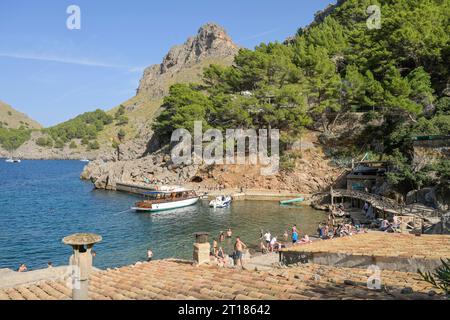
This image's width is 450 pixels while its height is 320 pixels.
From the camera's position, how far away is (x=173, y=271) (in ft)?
43.0

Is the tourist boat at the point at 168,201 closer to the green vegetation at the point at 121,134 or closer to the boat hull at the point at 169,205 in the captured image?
the boat hull at the point at 169,205

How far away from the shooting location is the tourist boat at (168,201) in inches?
1758

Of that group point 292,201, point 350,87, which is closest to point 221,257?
point 292,201

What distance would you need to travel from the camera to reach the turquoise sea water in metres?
27.9

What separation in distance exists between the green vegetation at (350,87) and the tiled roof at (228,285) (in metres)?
31.9

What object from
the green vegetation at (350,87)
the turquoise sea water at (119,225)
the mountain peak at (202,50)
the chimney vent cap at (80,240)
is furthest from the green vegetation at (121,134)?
the chimney vent cap at (80,240)

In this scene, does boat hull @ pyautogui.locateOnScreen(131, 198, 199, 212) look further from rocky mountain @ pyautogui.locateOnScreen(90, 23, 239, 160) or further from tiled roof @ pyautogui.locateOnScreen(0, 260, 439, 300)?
rocky mountain @ pyautogui.locateOnScreen(90, 23, 239, 160)

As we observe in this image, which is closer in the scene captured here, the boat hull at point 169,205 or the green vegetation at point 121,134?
the boat hull at point 169,205

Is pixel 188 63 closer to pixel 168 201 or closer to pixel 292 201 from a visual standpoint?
pixel 168 201

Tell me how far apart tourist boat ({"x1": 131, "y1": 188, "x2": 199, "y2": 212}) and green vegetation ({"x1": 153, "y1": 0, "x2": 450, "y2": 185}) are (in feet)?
48.5

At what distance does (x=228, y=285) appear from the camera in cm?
992

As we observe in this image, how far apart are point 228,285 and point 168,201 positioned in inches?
1455

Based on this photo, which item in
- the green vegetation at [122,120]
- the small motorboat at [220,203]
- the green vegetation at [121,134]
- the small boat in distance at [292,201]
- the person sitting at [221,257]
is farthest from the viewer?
the green vegetation at [122,120]

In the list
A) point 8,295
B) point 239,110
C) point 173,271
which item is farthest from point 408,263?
point 239,110
